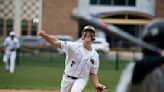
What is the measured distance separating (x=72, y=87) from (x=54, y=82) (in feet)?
34.0

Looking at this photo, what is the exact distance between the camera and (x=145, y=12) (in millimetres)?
59594

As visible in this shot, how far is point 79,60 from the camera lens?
28.2ft

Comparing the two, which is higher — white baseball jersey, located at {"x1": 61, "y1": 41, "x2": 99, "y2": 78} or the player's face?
the player's face

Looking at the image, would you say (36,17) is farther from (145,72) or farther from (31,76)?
(145,72)

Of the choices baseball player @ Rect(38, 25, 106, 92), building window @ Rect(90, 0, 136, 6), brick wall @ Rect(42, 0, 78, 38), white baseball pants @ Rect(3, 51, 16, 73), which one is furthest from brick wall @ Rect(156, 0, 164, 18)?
baseball player @ Rect(38, 25, 106, 92)

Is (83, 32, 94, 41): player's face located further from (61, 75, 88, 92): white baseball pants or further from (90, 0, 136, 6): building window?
(90, 0, 136, 6): building window

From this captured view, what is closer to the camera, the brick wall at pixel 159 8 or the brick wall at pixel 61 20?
the brick wall at pixel 61 20

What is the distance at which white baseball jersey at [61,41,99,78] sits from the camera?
8.52 meters

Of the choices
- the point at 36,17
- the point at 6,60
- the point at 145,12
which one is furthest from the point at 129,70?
the point at 145,12

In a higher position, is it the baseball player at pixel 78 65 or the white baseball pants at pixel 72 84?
the baseball player at pixel 78 65

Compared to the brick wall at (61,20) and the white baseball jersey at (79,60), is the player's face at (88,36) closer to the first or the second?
the white baseball jersey at (79,60)

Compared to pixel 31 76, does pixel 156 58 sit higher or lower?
higher

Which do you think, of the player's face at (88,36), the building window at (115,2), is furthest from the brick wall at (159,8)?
the player's face at (88,36)

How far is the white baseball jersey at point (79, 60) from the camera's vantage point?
8.52 meters
